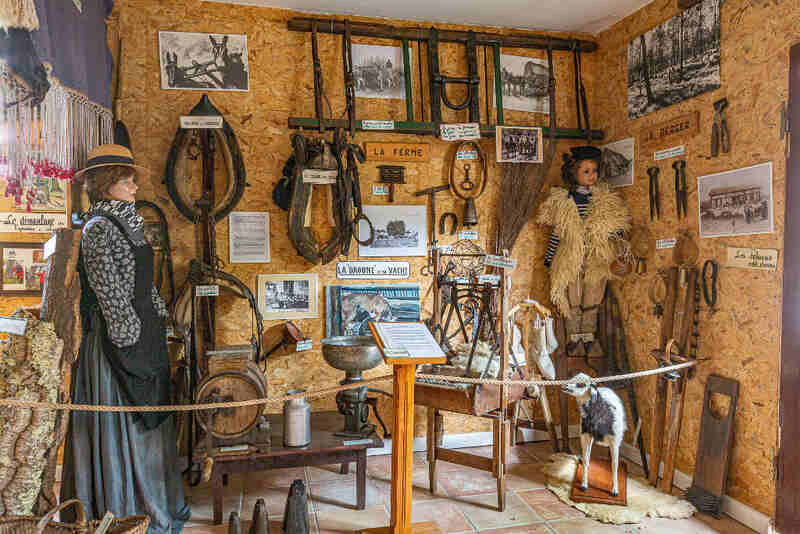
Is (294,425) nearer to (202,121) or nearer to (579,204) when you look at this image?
(202,121)

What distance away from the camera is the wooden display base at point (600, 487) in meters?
3.17

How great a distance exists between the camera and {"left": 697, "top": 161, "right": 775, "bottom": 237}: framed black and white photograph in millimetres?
2875

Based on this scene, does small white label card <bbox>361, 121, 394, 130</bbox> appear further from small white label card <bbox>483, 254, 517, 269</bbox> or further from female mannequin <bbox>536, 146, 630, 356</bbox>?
small white label card <bbox>483, 254, 517, 269</bbox>

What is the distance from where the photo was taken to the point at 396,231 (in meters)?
3.97

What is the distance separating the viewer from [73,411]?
2.61m

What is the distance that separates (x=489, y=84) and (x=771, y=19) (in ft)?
6.04

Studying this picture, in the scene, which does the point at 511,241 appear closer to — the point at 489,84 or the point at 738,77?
the point at 489,84

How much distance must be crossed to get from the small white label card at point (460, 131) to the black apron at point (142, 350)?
2216mm

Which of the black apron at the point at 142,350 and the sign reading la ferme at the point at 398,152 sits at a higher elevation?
the sign reading la ferme at the point at 398,152

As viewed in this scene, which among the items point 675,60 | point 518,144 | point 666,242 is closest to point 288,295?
point 518,144

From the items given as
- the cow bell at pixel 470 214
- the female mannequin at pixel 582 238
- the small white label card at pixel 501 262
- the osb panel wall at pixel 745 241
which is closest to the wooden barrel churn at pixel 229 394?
the small white label card at pixel 501 262

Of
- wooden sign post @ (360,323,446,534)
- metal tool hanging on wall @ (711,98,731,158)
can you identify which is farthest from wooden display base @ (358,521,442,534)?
metal tool hanging on wall @ (711,98,731,158)

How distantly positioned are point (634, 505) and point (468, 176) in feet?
8.12

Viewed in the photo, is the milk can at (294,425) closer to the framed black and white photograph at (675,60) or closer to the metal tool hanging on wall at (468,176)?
the metal tool hanging on wall at (468,176)
